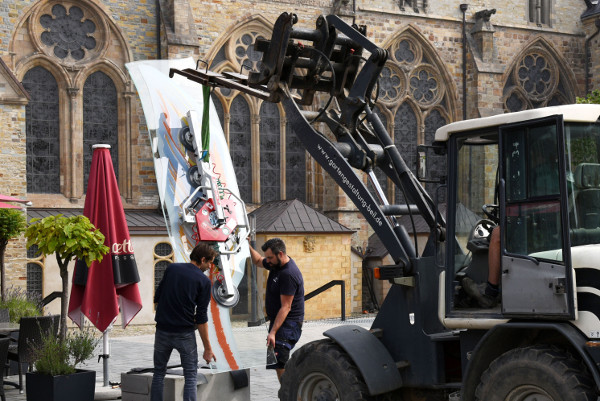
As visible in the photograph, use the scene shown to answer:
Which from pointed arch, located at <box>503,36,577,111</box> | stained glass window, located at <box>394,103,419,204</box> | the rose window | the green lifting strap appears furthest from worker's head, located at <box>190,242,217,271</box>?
the rose window

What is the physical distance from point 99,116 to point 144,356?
408 inches

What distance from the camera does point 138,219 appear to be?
23.5 meters

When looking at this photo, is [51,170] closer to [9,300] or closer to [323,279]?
[323,279]

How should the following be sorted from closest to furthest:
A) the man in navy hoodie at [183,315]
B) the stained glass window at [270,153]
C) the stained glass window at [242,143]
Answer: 1. the man in navy hoodie at [183,315]
2. the stained glass window at [242,143]
3. the stained glass window at [270,153]

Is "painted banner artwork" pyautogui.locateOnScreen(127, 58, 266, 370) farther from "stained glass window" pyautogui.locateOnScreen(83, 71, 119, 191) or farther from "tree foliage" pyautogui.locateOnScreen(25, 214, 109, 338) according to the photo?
"stained glass window" pyautogui.locateOnScreen(83, 71, 119, 191)

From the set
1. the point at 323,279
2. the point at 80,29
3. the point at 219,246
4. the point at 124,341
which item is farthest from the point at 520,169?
the point at 80,29

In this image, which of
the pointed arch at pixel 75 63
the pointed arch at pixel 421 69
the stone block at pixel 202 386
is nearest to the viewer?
the stone block at pixel 202 386

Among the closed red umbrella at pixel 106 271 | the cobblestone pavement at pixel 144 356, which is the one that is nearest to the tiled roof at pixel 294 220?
the cobblestone pavement at pixel 144 356

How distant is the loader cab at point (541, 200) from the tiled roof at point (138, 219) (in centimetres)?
1634

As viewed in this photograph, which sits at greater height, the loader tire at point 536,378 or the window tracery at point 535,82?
the window tracery at point 535,82

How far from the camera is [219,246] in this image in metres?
9.93

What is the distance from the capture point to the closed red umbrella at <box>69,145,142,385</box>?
10539 mm

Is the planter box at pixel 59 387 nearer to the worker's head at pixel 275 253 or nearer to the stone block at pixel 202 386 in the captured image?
the stone block at pixel 202 386

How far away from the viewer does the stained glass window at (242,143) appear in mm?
26141
